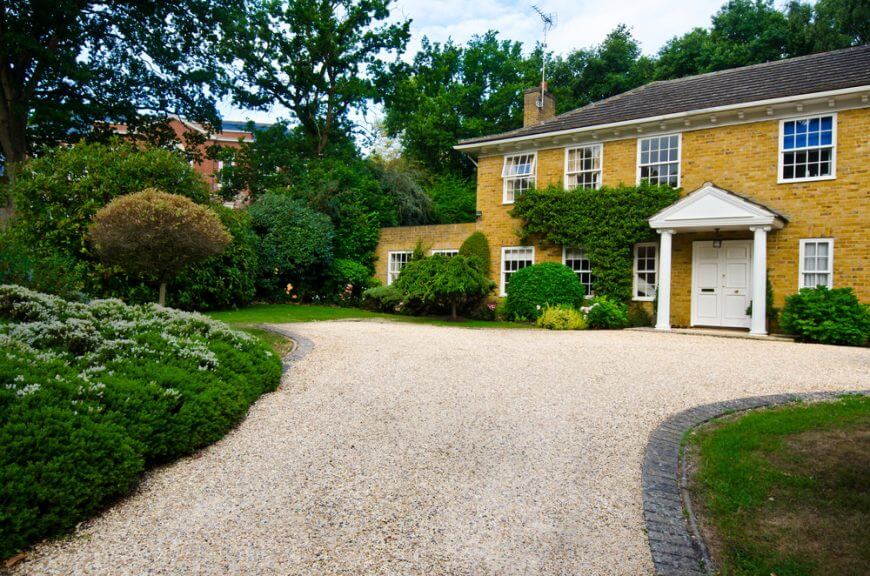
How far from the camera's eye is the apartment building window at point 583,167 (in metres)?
17.3

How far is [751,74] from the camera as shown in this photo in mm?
16609

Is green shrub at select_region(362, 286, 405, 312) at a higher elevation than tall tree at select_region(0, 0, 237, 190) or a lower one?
lower

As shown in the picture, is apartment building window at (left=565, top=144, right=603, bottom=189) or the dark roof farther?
apartment building window at (left=565, top=144, right=603, bottom=189)

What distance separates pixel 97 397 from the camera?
13.7ft

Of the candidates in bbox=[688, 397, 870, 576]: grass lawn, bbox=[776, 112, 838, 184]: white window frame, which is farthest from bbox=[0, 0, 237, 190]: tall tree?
bbox=[776, 112, 838, 184]: white window frame

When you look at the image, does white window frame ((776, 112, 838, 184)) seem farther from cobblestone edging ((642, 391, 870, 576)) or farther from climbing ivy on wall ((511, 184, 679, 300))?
cobblestone edging ((642, 391, 870, 576))

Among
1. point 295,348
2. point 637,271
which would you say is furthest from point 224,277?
point 637,271

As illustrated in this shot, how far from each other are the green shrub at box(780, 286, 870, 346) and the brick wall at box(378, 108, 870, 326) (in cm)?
104

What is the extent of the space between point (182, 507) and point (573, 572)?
2.56 meters

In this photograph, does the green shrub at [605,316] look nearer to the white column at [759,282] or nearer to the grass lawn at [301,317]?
the grass lawn at [301,317]

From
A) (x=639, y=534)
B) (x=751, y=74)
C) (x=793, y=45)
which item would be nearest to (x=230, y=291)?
(x=639, y=534)

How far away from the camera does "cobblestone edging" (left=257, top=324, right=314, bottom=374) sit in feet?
27.1

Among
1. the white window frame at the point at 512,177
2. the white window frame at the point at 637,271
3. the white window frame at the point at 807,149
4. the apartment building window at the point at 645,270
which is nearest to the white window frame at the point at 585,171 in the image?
the white window frame at the point at 512,177

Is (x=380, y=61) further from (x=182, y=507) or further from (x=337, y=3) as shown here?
(x=182, y=507)
